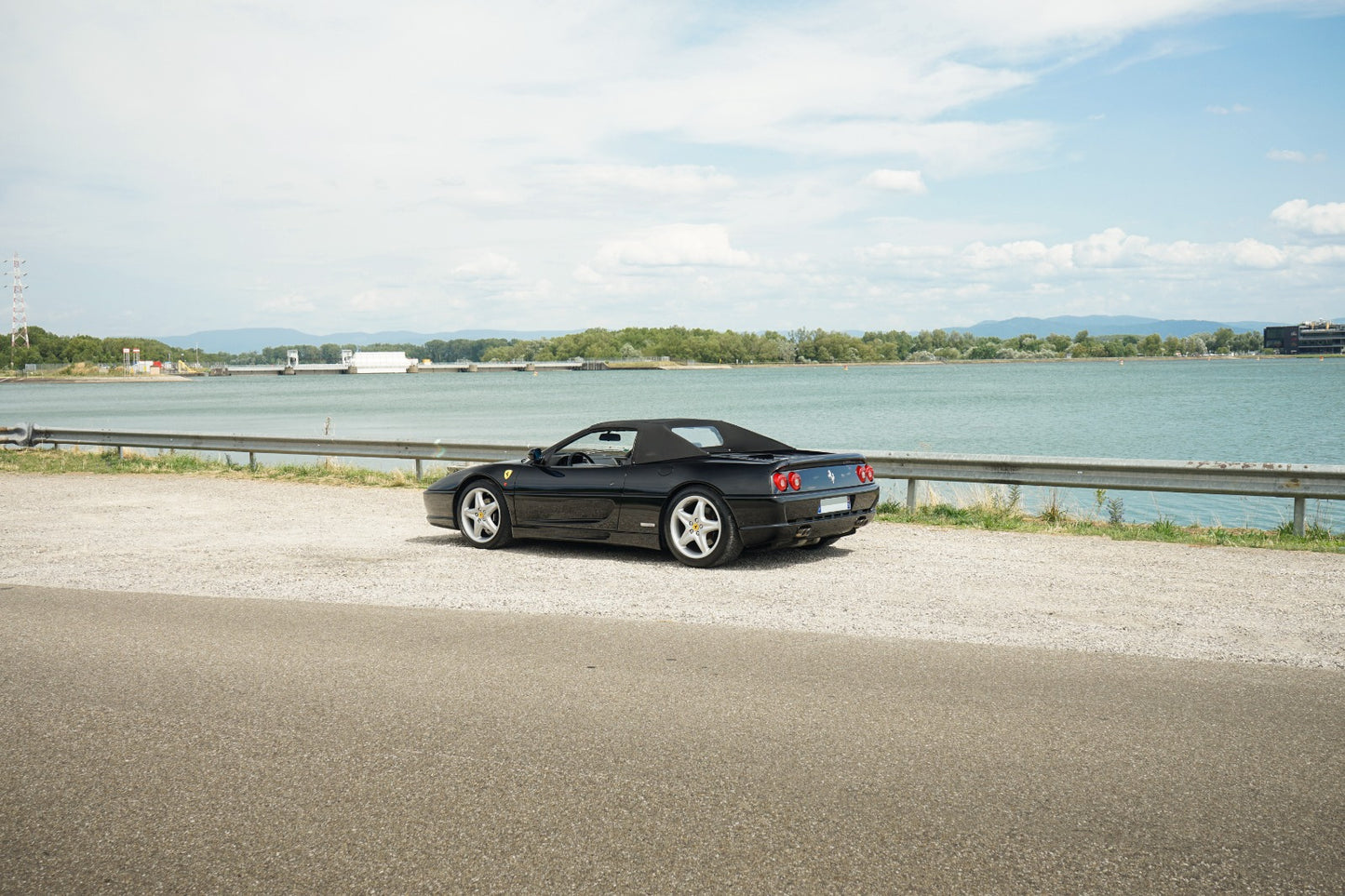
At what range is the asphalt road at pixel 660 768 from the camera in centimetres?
341

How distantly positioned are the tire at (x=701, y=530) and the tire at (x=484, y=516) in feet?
6.06

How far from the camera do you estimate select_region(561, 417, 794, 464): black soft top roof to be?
9484 millimetres

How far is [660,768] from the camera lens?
13.9ft

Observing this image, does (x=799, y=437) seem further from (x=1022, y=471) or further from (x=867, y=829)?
(x=867, y=829)

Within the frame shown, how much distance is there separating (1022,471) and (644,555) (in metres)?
5.17

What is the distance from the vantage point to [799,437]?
37938mm

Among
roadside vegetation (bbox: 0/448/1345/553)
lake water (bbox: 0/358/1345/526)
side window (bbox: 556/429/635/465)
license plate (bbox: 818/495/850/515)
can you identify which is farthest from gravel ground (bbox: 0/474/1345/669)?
lake water (bbox: 0/358/1345/526)

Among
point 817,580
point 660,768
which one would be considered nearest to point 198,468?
point 817,580

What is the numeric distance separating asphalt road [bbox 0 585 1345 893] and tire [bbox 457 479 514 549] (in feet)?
12.4

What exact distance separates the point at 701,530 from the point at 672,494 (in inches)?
16.2

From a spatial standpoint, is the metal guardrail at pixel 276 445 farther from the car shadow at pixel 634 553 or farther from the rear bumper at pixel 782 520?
the rear bumper at pixel 782 520

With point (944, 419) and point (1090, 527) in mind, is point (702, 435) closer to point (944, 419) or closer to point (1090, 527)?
point (1090, 527)

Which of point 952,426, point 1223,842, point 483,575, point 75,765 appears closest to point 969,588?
point 483,575

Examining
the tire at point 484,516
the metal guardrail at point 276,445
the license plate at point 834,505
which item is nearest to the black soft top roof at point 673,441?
the license plate at point 834,505
